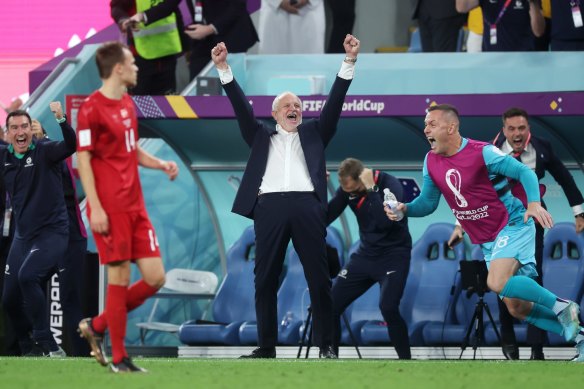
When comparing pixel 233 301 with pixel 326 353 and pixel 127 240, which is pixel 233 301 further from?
pixel 127 240

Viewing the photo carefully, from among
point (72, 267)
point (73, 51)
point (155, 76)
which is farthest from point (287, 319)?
point (73, 51)

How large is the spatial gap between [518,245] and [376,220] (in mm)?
2852

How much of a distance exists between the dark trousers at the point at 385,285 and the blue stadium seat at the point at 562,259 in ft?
5.72

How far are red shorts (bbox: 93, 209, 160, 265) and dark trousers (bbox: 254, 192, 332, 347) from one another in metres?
2.32

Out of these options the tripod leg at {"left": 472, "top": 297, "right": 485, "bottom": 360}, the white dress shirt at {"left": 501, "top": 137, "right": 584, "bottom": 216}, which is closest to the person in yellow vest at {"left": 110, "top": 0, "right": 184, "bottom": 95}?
the tripod leg at {"left": 472, "top": 297, "right": 485, "bottom": 360}

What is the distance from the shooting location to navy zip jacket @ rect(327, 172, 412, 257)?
12.6 m

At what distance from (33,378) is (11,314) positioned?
4.51 metres

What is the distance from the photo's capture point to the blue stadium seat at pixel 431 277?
1392 cm

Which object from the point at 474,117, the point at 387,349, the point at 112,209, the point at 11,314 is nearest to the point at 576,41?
the point at 474,117

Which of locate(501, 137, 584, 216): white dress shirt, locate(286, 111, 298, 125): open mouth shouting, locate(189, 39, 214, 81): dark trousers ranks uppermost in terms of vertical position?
locate(189, 39, 214, 81): dark trousers

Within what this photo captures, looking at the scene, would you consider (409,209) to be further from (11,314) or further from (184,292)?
(184,292)

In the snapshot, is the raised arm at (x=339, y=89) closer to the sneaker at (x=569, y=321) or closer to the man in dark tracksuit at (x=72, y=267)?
the sneaker at (x=569, y=321)

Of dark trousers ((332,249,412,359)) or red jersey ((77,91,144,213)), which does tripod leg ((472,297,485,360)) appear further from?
red jersey ((77,91,144,213))

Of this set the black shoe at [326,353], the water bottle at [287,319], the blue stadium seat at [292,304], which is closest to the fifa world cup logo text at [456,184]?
the black shoe at [326,353]
